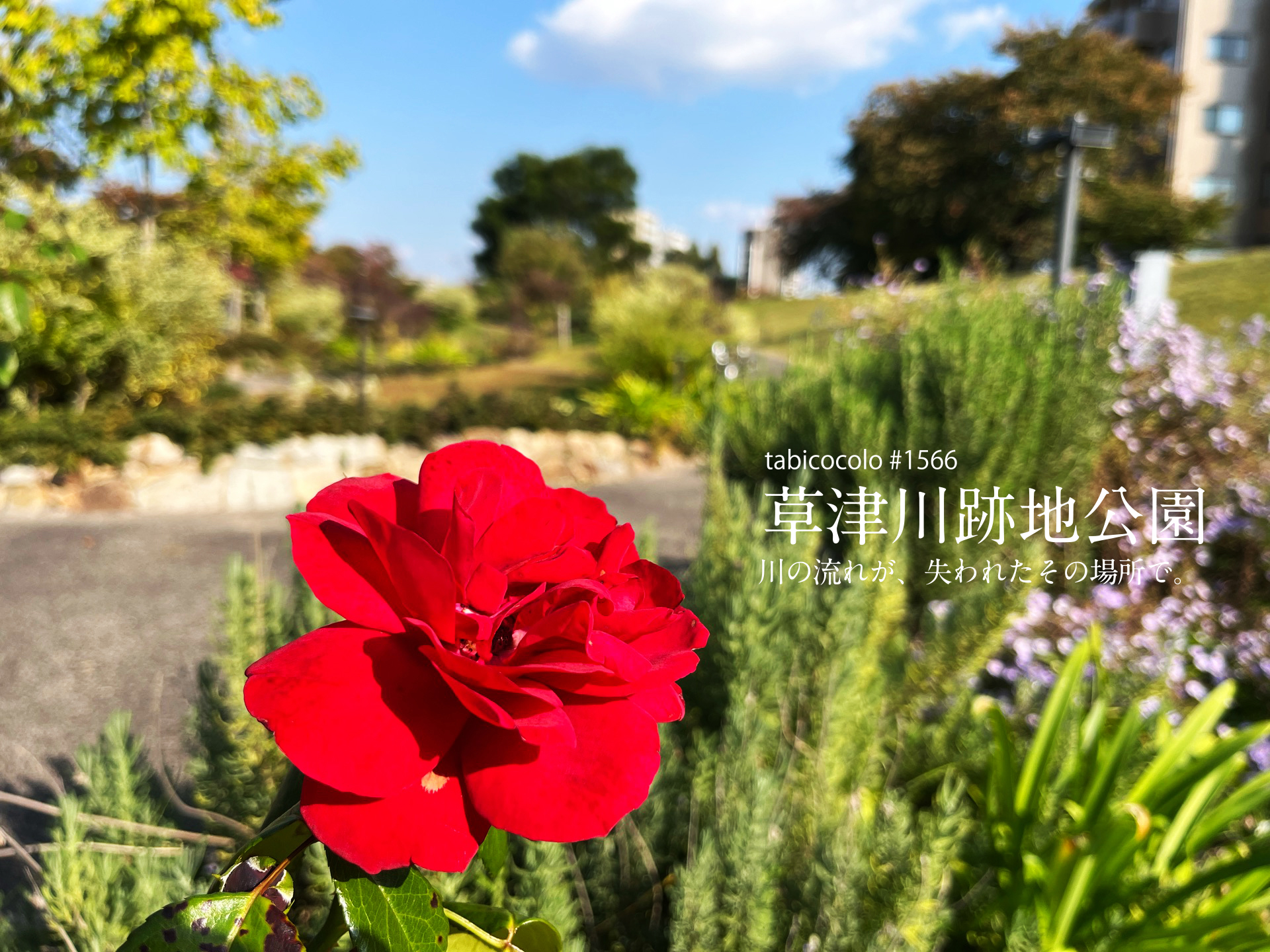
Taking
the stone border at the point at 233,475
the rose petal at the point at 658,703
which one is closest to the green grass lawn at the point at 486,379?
the stone border at the point at 233,475

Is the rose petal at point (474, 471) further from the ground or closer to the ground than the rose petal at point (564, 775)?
further from the ground

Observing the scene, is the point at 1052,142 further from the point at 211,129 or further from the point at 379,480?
the point at 211,129

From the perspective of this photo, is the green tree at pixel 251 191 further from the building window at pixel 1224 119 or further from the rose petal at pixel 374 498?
the building window at pixel 1224 119

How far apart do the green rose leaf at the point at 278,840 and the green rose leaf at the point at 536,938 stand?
144 millimetres

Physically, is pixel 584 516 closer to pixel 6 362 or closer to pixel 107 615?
pixel 6 362

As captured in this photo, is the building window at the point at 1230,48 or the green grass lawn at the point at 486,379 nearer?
the green grass lawn at the point at 486,379

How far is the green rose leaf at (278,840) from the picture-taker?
14.1 inches

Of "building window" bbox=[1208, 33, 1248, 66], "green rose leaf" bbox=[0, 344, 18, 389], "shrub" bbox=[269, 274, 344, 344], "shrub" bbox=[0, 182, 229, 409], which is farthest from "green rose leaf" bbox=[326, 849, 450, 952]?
"building window" bbox=[1208, 33, 1248, 66]

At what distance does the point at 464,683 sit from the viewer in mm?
345

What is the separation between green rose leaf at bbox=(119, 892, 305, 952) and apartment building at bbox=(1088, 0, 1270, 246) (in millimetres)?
30499

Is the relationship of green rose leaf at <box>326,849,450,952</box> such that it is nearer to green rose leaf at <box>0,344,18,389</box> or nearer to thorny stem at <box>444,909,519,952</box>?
thorny stem at <box>444,909,519,952</box>

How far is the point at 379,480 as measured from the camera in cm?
46

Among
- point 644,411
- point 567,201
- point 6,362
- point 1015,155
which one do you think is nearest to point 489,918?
point 6,362

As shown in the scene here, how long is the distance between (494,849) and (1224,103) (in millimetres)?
32984
